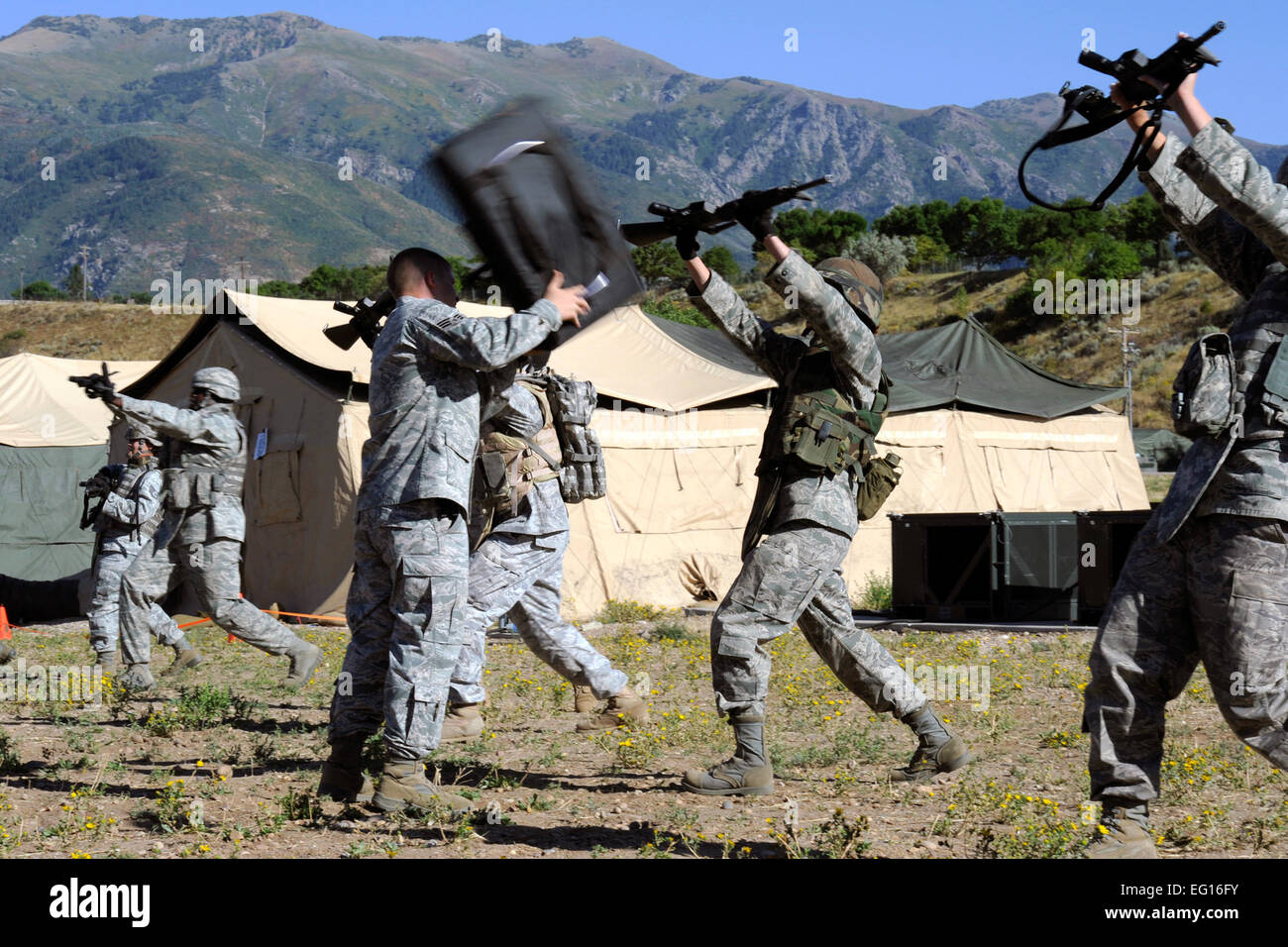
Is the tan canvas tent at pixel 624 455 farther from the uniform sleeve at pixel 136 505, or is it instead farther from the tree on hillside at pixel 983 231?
the tree on hillside at pixel 983 231

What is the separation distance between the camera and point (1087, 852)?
3.38 m

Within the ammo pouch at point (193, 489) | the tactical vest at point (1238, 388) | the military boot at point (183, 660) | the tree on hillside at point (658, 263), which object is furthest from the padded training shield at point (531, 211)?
the tree on hillside at point (658, 263)

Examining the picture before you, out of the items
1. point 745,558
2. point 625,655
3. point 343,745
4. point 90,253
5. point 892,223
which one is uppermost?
point 90,253

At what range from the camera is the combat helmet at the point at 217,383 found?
25.7 ft

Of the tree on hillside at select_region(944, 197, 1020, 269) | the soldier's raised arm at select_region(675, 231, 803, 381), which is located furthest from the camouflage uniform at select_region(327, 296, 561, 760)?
the tree on hillside at select_region(944, 197, 1020, 269)

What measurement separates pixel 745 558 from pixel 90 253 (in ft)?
686

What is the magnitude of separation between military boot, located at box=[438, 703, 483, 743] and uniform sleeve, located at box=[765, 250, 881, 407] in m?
2.69

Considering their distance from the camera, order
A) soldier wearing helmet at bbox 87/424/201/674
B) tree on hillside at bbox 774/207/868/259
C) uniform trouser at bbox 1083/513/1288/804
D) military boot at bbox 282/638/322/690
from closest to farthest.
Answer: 1. uniform trouser at bbox 1083/513/1288/804
2. military boot at bbox 282/638/322/690
3. soldier wearing helmet at bbox 87/424/201/674
4. tree on hillside at bbox 774/207/868/259

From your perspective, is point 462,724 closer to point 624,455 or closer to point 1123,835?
point 1123,835

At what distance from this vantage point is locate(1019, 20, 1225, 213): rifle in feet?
10.1

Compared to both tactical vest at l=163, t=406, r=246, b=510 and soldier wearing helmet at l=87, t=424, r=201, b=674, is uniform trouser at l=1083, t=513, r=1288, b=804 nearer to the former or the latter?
tactical vest at l=163, t=406, r=246, b=510

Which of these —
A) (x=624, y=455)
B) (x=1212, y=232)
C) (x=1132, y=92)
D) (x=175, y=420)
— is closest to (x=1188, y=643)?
(x=1212, y=232)
